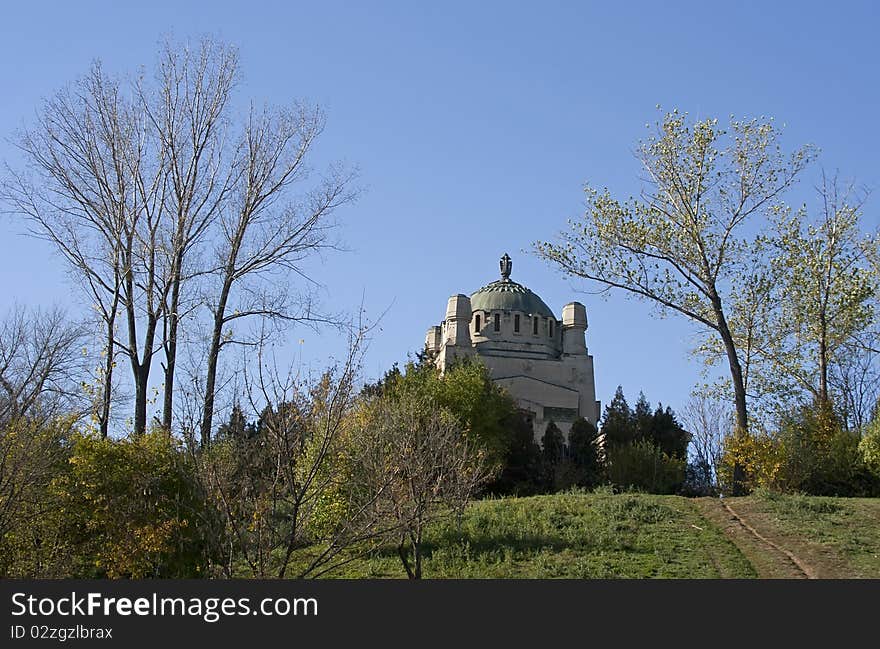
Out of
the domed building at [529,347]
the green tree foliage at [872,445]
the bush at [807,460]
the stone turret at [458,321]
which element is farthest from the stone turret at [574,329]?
the green tree foliage at [872,445]

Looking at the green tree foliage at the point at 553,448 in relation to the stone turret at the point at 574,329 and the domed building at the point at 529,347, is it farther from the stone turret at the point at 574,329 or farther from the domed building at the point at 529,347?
the stone turret at the point at 574,329

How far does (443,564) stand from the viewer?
58.2 ft

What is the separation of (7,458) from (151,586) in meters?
5.96

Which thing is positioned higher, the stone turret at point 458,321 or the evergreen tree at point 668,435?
the stone turret at point 458,321

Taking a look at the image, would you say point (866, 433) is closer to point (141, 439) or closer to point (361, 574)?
point (361, 574)

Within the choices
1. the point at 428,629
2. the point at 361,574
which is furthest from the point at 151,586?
the point at 361,574

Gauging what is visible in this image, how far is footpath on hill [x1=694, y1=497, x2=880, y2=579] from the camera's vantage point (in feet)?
53.3

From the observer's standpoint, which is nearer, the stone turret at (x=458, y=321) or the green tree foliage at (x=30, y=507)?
the green tree foliage at (x=30, y=507)

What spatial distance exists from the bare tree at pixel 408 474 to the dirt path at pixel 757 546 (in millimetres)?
4745

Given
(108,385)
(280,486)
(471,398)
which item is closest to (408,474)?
(280,486)

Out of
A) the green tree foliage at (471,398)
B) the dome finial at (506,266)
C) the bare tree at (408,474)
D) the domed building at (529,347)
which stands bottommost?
the bare tree at (408,474)

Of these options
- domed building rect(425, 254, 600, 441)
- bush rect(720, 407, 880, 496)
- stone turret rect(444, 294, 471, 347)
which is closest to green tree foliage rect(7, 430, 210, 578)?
bush rect(720, 407, 880, 496)

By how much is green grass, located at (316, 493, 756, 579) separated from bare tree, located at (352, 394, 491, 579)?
580 millimetres

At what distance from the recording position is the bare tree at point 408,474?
545 inches
